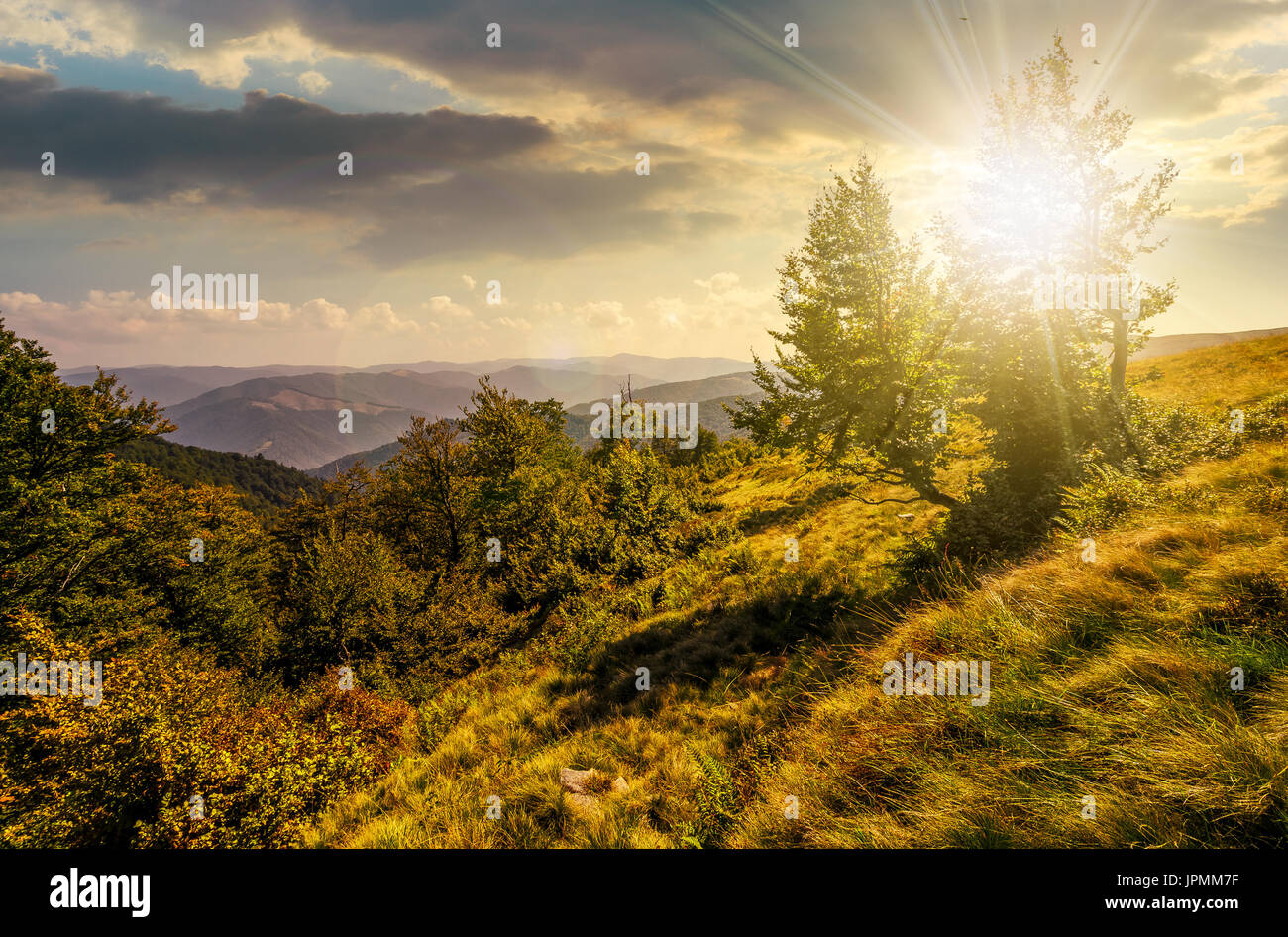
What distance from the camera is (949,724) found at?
167 inches

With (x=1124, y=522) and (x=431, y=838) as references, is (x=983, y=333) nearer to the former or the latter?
(x=1124, y=522)

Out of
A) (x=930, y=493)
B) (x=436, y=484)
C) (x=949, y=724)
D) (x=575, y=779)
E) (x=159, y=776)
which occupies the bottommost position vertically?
(x=159, y=776)

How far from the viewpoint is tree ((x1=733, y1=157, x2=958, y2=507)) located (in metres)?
10.7

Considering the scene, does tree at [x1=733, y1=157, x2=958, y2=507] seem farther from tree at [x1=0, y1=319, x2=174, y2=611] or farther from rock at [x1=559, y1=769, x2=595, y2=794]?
tree at [x1=0, y1=319, x2=174, y2=611]

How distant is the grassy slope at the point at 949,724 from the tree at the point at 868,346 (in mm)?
3635

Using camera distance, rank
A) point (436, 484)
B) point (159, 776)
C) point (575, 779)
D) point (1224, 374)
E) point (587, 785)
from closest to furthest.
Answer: point (587, 785), point (575, 779), point (159, 776), point (1224, 374), point (436, 484)

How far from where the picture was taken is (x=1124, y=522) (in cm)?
682

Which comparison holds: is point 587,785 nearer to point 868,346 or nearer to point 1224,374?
point 868,346

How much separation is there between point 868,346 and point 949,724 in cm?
914

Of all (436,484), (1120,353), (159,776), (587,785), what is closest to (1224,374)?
(1120,353)

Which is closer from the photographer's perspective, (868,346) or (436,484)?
(868,346)
